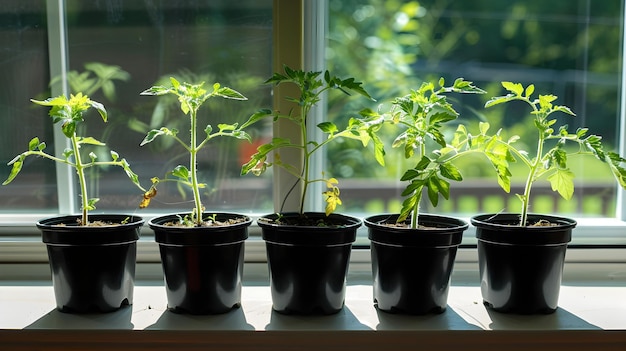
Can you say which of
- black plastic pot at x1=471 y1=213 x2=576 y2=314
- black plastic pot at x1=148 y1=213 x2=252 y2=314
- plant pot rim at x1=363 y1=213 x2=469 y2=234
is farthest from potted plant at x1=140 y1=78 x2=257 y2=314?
black plastic pot at x1=471 y1=213 x2=576 y2=314

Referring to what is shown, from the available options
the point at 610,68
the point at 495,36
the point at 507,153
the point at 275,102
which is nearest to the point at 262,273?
the point at 275,102

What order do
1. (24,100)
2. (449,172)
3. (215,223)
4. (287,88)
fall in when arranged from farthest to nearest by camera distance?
(24,100)
(287,88)
(215,223)
(449,172)

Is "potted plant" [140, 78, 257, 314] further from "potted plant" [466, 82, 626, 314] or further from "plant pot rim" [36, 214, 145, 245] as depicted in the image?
"potted plant" [466, 82, 626, 314]

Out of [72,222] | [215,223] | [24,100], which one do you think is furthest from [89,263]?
[24,100]

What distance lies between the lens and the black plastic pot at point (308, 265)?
104cm

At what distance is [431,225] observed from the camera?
1141mm

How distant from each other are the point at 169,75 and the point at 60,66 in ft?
0.85

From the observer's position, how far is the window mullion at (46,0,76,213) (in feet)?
4.40

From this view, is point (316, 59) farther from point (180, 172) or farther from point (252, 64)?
point (180, 172)

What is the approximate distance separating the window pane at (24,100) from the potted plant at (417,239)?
82cm

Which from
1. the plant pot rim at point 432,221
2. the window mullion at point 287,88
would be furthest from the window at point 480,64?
the plant pot rim at point 432,221

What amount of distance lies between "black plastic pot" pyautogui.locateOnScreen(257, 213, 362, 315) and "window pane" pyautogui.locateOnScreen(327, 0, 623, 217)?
332 millimetres

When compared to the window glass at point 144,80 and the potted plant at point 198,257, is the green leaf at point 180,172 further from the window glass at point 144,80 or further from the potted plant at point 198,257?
the window glass at point 144,80

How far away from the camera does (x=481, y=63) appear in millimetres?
1354
